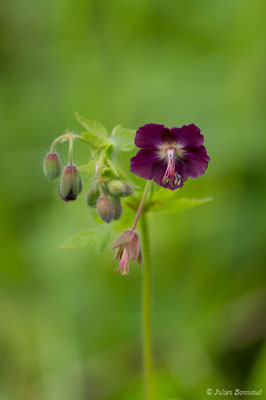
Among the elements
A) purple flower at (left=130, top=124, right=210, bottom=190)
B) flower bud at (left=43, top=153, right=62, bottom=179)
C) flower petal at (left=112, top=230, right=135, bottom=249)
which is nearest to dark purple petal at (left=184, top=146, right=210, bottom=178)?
purple flower at (left=130, top=124, right=210, bottom=190)

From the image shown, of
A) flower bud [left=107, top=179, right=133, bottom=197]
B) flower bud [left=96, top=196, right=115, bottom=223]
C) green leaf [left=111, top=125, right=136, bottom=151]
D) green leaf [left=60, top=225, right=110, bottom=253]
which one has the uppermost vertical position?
green leaf [left=111, top=125, right=136, bottom=151]

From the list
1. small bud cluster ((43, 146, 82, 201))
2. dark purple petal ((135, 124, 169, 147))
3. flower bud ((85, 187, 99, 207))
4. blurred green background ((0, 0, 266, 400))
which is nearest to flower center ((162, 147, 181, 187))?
dark purple petal ((135, 124, 169, 147))

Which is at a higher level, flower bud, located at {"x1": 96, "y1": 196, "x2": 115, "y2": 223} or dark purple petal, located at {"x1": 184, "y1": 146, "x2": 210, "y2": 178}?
dark purple petal, located at {"x1": 184, "y1": 146, "x2": 210, "y2": 178}

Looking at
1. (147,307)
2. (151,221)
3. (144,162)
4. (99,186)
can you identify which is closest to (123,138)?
(144,162)

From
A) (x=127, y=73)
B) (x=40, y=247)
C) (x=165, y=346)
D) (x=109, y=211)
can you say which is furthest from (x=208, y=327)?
(x=127, y=73)

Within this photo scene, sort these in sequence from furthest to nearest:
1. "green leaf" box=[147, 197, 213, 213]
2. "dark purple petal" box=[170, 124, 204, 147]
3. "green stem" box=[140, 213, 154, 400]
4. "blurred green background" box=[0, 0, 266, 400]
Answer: "blurred green background" box=[0, 0, 266, 400]
"green leaf" box=[147, 197, 213, 213]
"green stem" box=[140, 213, 154, 400]
"dark purple petal" box=[170, 124, 204, 147]

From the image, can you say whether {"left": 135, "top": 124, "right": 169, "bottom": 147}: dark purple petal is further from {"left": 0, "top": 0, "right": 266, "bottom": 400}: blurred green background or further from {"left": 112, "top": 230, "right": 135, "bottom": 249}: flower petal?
{"left": 0, "top": 0, "right": 266, "bottom": 400}: blurred green background

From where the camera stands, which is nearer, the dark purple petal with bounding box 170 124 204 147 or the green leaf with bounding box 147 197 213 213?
the dark purple petal with bounding box 170 124 204 147

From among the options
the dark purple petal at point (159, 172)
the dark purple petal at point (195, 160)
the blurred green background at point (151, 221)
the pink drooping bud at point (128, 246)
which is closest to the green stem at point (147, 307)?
the pink drooping bud at point (128, 246)

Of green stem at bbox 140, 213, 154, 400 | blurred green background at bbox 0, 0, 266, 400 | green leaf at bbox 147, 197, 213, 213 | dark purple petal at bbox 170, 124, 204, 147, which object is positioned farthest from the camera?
blurred green background at bbox 0, 0, 266, 400

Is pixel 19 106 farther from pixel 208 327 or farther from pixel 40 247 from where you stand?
pixel 208 327
